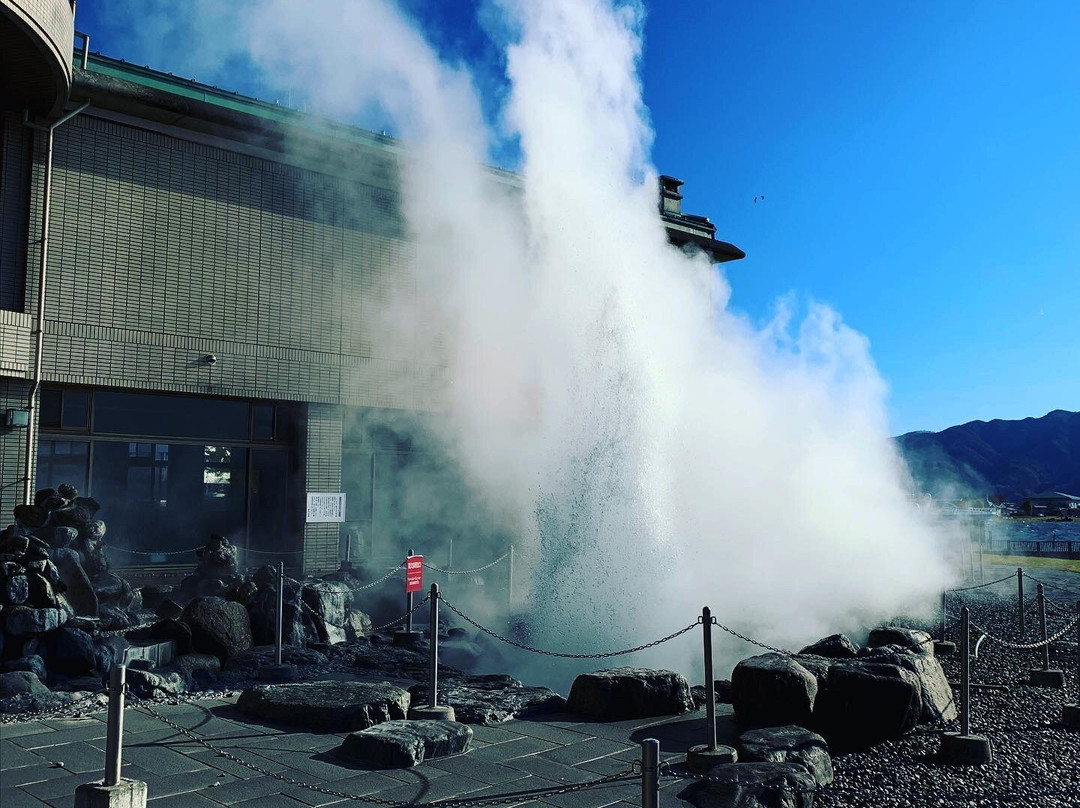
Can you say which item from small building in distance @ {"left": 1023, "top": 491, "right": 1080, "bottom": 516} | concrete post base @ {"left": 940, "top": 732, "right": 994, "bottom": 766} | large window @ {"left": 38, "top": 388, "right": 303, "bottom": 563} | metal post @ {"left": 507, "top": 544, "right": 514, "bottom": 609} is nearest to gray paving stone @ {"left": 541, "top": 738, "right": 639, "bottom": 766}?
concrete post base @ {"left": 940, "top": 732, "right": 994, "bottom": 766}

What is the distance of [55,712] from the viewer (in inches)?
277

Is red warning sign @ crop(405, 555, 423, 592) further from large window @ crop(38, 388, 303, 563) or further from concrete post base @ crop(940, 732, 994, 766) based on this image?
concrete post base @ crop(940, 732, 994, 766)

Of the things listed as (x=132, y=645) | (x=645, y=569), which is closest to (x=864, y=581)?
(x=645, y=569)

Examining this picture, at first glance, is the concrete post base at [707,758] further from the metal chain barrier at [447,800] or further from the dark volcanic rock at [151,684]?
the dark volcanic rock at [151,684]

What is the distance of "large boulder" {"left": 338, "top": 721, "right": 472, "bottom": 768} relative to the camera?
232 inches

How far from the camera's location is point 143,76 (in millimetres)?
15094

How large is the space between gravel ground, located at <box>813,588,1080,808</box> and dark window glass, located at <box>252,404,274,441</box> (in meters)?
12.6

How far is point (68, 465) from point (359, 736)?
35.2 feet

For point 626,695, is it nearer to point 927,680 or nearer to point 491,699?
point 491,699

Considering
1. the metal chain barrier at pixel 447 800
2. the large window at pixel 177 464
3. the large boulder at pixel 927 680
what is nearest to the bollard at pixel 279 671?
the metal chain barrier at pixel 447 800

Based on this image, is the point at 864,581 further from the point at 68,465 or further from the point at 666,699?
the point at 68,465

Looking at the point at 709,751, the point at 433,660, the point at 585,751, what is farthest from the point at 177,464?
the point at 709,751

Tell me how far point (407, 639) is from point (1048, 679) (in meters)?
8.05

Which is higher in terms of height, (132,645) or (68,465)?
(68,465)
